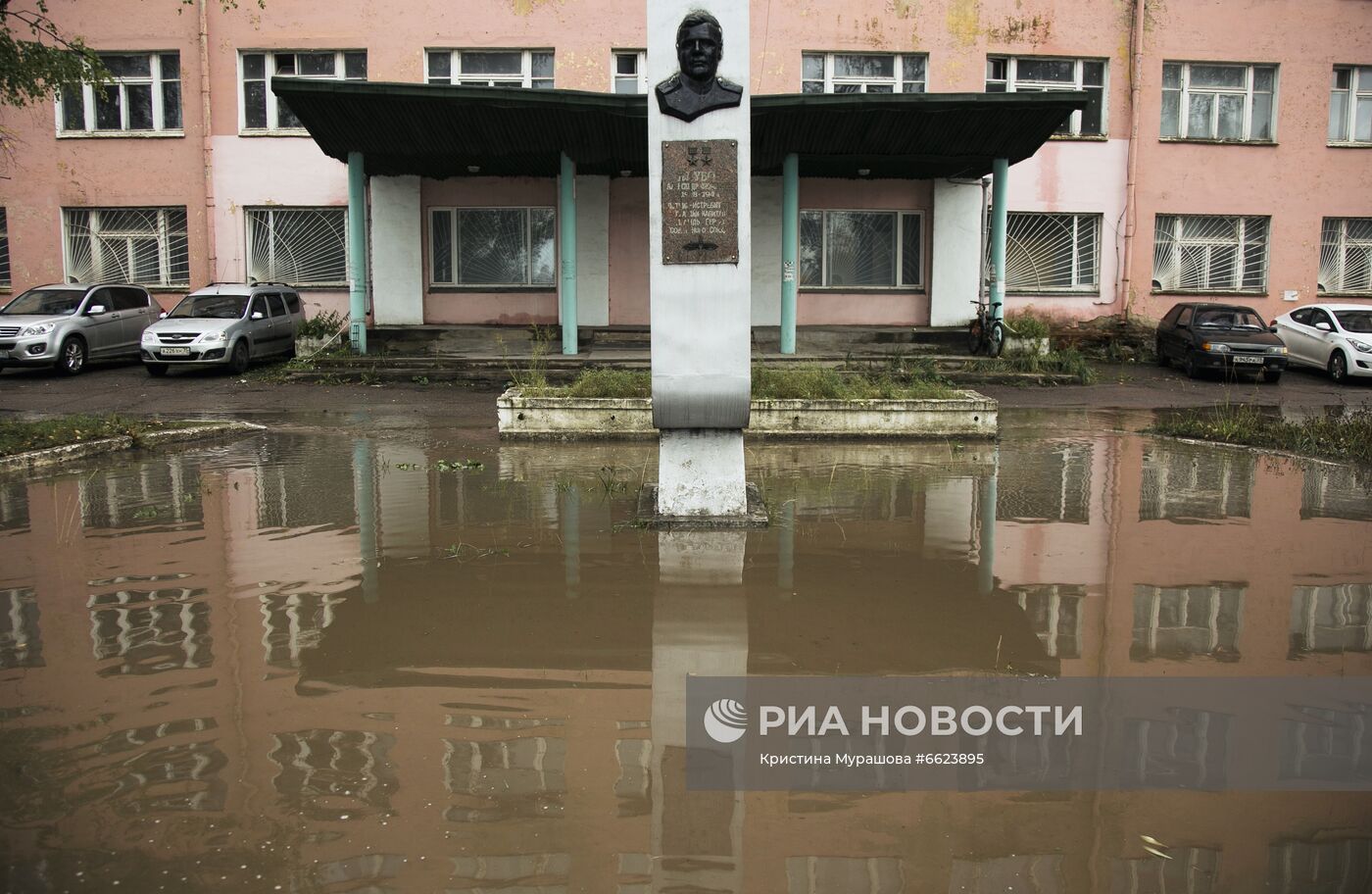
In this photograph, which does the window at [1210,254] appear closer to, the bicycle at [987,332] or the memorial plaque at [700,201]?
the bicycle at [987,332]

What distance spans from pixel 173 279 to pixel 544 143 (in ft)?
33.4

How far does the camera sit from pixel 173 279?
24.3 m

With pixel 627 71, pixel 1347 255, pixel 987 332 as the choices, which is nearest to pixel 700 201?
pixel 987 332

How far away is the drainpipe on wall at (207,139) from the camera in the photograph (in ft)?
76.0

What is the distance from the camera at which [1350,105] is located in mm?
24844

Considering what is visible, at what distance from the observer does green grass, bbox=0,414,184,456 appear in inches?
412

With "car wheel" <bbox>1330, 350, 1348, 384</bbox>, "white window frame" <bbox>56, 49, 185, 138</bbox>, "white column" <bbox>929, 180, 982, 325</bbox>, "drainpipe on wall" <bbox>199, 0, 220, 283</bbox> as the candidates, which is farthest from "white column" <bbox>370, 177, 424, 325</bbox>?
"car wheel" <bbox>1330, 350, 1348, 384</bbox>

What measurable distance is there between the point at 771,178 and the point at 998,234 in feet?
15.8

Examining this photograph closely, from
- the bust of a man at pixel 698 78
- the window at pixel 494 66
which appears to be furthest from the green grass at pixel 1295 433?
the window at pixel 494 66

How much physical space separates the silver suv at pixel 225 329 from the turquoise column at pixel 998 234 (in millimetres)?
13941

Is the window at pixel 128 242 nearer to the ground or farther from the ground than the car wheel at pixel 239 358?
farther from the ground

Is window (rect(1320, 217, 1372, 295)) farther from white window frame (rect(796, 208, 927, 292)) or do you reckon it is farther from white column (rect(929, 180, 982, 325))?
white window frame (rect(796, 208, 927, 292))

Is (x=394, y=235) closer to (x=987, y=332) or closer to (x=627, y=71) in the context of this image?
(x=627, y=71)

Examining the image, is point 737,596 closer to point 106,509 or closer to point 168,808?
point 168,808
